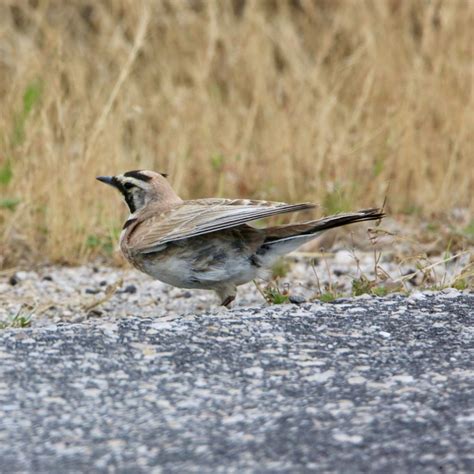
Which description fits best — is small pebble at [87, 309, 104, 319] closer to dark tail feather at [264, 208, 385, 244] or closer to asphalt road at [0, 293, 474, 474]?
dark tail feather at [264, 208, 385, 244]

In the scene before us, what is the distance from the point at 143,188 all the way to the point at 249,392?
2742 millimetres

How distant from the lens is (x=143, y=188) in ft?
23.9

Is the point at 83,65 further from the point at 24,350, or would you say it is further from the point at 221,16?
the point at 24,350

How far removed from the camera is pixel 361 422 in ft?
14.4

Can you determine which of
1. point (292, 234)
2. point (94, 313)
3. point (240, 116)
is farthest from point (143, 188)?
point (240, 116)

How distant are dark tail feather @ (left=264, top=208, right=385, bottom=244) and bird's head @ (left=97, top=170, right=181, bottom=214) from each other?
83cm

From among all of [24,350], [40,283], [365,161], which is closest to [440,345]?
[24,350]

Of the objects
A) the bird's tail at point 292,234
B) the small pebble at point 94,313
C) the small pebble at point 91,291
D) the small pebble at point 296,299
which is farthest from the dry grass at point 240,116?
the small pebble at point 296,299

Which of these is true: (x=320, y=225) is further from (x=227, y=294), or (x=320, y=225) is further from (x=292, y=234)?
(x=227, y=294)

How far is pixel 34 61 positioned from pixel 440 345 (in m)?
5.03

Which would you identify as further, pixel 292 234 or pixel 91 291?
pixel 91 291

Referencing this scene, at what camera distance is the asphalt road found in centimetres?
411

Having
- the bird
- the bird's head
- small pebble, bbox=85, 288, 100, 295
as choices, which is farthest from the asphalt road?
small pebble, bbox=85, 288, 100, 295

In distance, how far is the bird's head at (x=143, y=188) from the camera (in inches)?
287
